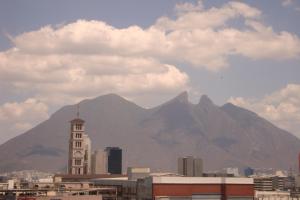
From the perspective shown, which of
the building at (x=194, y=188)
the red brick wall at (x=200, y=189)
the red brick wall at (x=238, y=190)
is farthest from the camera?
the red brick wall at (x=238, y=190)

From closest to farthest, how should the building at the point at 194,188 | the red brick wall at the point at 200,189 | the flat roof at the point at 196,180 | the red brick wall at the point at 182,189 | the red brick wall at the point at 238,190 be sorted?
the red brick wall at the point at 182,189 → the red brick wall at the point at 200,189 → the building at the point at 194,188 → the flat roof at the point at 196,180 → the red brick wall at the point at 238,190

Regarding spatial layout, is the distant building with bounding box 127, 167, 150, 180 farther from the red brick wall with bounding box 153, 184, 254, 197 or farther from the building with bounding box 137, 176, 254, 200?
the red brick wall with bounding box 153, 184, 254, 197

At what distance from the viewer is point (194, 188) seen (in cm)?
12706

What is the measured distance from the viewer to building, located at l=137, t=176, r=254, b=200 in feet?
404

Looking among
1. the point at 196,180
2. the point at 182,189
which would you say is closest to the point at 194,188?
the point at 196,180

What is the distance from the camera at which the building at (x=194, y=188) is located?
404ft

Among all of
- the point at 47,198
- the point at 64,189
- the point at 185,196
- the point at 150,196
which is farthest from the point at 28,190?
the point at 185,196

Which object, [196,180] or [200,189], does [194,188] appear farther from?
[196,180]

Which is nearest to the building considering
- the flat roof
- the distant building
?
the flat roof

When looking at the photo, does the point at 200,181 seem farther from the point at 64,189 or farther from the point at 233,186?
the point at 64,189

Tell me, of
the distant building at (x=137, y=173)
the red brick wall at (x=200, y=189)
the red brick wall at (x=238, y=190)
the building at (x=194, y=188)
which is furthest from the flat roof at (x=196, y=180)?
the distant building at (x=137, y=173)

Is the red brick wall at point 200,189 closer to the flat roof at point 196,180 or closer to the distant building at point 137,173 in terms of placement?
the flat roof at point 196,180

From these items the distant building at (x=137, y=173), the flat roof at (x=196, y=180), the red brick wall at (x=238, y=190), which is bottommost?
the red brick wall at (x=238, y=190)

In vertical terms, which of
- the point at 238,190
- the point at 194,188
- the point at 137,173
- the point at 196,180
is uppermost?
the point at 137,173
